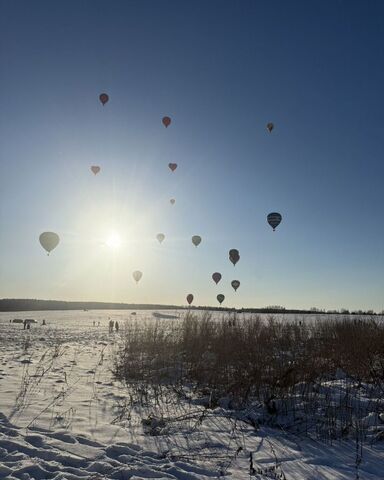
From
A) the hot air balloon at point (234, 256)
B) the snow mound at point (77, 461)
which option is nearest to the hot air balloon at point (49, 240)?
the hot air balloon at point (234, 256)

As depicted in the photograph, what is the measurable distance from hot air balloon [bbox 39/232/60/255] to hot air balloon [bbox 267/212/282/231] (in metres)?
13.0

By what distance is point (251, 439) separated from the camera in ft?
14.5

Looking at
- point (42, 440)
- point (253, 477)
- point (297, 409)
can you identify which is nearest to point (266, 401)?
point (297, 409)

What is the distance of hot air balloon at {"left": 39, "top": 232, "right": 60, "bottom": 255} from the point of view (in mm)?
22219

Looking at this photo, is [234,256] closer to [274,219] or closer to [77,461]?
[274,219]

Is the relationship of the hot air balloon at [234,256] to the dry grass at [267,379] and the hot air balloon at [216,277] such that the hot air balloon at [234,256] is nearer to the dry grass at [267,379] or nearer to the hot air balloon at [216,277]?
the hot air balloon at [216,277]

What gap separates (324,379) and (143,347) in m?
5.83

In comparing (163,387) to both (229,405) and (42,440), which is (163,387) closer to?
(229,405)

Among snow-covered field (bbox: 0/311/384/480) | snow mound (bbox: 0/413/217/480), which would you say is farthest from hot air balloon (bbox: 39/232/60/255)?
snow mound (bbox: 0/413/217/480)

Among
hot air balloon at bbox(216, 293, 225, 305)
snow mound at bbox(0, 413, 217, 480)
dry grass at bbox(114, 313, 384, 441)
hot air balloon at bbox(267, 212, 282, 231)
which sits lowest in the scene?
snow mound at bbox(0, 413, 217, 480)

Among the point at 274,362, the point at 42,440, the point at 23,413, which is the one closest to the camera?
the point at 42,440

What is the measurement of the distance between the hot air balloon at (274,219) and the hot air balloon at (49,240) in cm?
1296

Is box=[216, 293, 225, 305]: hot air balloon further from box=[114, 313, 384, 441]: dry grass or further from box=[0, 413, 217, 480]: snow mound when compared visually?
box=[0, 413, 217, 480]: snow mound

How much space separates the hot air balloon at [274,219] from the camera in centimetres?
2177
